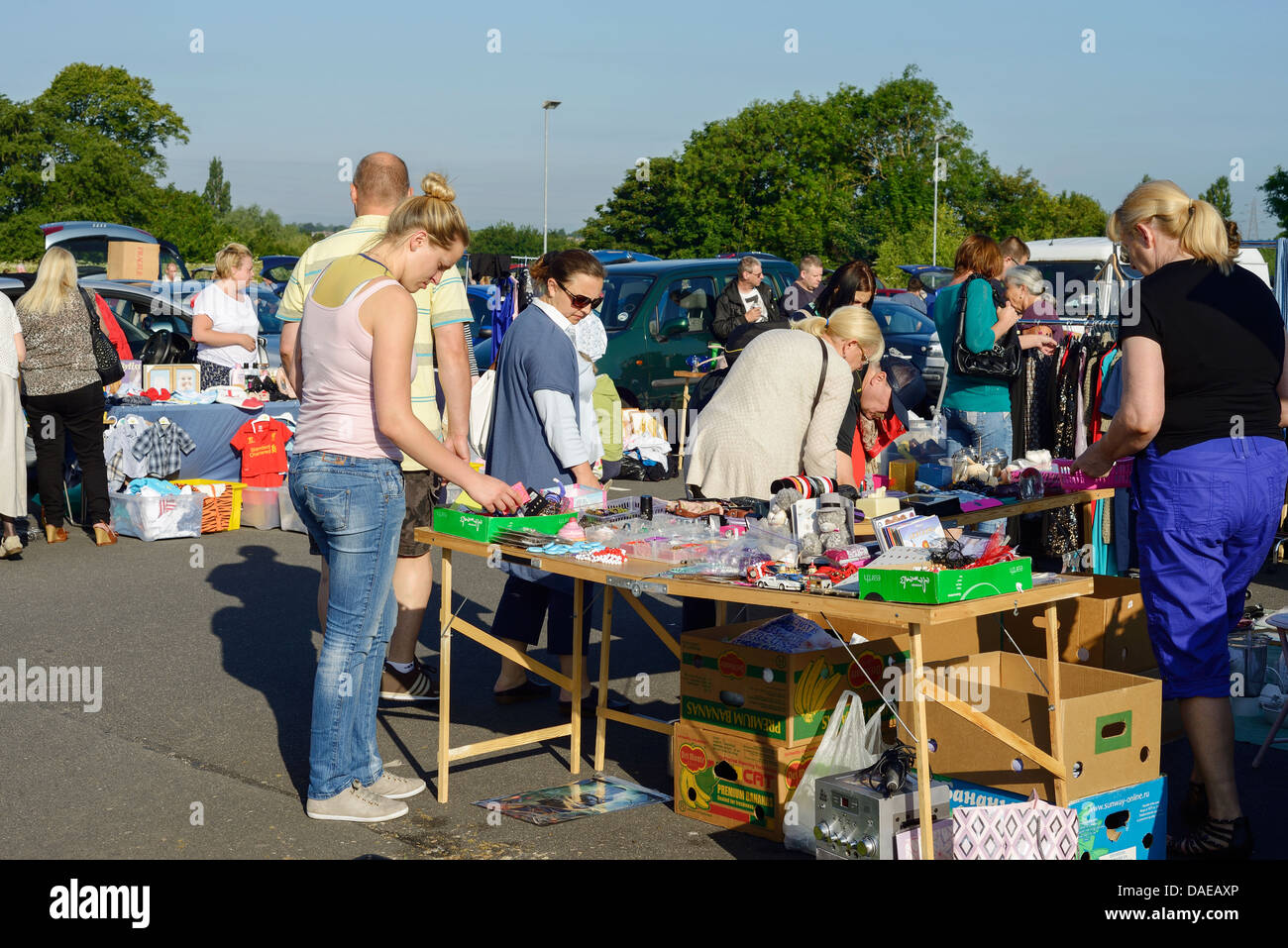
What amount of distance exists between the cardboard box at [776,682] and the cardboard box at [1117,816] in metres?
0.48

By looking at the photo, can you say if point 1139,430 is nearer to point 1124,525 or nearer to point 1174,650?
point 1174,650

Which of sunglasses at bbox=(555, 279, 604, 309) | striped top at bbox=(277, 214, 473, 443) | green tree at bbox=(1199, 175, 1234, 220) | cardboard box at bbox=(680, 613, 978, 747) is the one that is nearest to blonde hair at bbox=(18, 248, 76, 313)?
striped top at bbox=(277, 214, 473, 443)

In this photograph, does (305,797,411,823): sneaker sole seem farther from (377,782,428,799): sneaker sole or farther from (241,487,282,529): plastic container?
(241,487,282,529): plastic container

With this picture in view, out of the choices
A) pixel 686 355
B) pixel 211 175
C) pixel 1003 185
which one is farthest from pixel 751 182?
pixel 211 175

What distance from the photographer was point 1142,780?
4016 mm

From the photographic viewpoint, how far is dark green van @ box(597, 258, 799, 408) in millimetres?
13688

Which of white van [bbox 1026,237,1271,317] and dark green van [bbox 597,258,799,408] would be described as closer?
dark green van [bbox 597,258,799,408]

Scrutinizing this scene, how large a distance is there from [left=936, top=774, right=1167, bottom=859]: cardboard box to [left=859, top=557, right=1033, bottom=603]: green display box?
73 centimetres

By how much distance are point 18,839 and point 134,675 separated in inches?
81.4

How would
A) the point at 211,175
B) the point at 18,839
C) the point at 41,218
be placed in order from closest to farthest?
the point at 18,839
the point at 41,218
the point at 211,175

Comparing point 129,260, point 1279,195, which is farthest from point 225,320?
point 1279,195

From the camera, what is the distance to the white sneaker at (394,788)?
4.59m

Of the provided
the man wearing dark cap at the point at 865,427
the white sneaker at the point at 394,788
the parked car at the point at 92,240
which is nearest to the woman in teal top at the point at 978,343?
the man wearing dark cap at the point at 865,427

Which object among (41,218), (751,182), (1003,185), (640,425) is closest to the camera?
(640,425)
